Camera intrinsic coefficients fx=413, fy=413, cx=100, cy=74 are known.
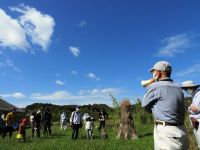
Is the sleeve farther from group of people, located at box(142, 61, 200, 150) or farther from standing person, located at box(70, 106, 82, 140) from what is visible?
standing person, located at box(70, 106, 82, 140)

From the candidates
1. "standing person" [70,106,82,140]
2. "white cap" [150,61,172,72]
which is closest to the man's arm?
"white cap" [150,61,172,72]

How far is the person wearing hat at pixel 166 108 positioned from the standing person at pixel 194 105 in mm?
2766

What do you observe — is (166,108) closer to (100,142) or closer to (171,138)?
(171,138)

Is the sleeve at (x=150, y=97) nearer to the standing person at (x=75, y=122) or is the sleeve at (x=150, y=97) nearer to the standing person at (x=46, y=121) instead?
the standing person at (x=75, y=122)

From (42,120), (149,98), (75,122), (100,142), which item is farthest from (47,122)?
(149,98)

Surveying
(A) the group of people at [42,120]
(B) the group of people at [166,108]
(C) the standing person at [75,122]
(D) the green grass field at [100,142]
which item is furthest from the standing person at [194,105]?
(A) the group of people at [42,120]

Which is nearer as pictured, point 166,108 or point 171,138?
point 171,138

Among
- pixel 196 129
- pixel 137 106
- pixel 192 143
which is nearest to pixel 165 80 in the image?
pixel 196 129

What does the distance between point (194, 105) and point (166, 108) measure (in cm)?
310

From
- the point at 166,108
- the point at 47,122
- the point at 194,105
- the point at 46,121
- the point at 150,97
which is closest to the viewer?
the point at 166,108

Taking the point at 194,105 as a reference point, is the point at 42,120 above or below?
above

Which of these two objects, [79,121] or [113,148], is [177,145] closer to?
[113,148]

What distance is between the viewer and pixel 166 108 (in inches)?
247

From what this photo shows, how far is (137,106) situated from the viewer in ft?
105
